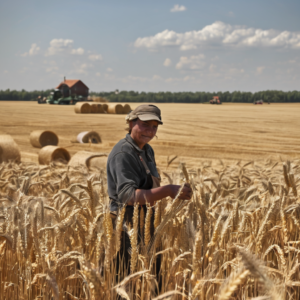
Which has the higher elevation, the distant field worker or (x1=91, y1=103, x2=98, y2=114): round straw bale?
(x1=91, y1=103, x2=98, y2=114): round straw bale

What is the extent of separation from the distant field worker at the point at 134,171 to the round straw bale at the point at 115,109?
88.0 feet

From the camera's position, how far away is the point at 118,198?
2334mm

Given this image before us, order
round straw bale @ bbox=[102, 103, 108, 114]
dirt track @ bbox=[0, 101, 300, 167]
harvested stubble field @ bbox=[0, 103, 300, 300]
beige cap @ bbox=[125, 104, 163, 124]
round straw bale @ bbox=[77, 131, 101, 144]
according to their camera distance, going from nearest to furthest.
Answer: harvested stubble field @ bbox=[0, 103, 300, 300], beige cap @ bbox=[125, 104, 163, 124], dirt track @ bbox=[0, 101, 300, 167], round straw bale @ bbox=[77, 131, 101, 144], round straw bale @ bbox=[102, 103, 108, 114]

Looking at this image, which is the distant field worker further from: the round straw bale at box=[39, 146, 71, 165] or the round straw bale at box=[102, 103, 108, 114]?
the round straw bale at box=[102, 103, 108, 114]

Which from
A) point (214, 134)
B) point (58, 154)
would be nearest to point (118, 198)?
point (58, 154)

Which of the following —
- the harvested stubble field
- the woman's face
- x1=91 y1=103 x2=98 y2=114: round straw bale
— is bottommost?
the harvested stubble field

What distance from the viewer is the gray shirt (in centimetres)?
224

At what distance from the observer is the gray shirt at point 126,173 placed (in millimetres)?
2236

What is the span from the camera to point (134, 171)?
237cm

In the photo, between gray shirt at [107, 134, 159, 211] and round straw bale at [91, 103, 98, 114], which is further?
round straw bale at [91, 103, 98, 114]

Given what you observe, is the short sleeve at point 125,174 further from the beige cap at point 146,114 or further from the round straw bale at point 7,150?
the round straw bale at point 7,150

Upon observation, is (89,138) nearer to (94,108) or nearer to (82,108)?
(82,108)

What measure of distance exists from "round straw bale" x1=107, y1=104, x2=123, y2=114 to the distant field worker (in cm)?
2682

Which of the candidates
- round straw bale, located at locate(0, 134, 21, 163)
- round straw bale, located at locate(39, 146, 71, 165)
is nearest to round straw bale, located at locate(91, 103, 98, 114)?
round straw bale, located at locate(39, 146, 71, 165)
